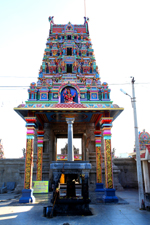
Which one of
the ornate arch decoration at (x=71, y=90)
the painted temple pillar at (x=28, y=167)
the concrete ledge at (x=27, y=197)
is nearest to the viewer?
the concrete ledge at (x=27, y=197)

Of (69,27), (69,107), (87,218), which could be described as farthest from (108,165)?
(69,27)

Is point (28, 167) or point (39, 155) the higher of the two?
point (39, 155)

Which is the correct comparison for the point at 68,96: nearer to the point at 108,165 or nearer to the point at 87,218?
the point at 108,165

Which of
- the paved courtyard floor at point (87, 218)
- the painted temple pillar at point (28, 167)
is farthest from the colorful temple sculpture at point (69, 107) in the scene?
the paved courtyard floor at point (87, 218)

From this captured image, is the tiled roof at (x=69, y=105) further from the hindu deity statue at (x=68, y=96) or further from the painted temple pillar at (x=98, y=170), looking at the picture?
the painted temple pillar at (x=98, y=170)

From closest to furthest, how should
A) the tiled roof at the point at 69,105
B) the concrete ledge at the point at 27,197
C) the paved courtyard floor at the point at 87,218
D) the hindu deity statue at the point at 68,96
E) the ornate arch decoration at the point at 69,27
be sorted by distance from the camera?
the paved courtyard floor at the point at 87,218
the concrete ledge at the point at 27,197
the tiled roof at the point at 69,105
the hindu deity statue at the point at 68,96
the ornate arch decoration at the point at 69,27

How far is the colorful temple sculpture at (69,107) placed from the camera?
14133mm

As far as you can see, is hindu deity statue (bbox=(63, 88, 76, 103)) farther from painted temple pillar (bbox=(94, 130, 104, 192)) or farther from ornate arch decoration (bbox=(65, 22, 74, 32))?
ornate arch decoration (bbox=(65, 22, 74, 32))

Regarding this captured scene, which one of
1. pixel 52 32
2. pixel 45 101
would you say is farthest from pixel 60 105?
pixel 52 32

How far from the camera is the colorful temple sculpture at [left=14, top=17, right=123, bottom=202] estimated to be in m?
14.1

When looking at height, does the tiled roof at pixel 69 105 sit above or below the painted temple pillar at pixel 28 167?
above

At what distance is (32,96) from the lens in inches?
580

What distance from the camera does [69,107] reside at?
558 inches

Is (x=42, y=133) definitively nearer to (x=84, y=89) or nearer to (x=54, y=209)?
(x=84, y=89)
